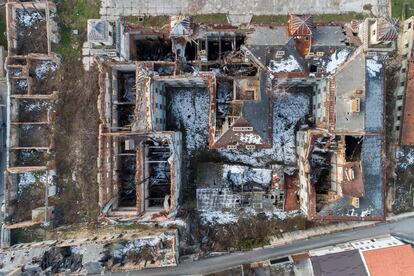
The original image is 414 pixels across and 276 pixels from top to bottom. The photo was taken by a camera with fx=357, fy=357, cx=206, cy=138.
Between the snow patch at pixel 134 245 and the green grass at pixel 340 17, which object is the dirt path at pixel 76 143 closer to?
the snow patch at pixel 134 245

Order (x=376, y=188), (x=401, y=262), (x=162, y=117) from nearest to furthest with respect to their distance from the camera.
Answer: (x=376, y=188), (x=401, y=262), (x=162, y=117)

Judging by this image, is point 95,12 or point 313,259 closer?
point 313,259

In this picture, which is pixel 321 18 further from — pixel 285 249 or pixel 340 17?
pixel 285 249

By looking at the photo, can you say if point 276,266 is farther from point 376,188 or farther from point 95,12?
point 95,12

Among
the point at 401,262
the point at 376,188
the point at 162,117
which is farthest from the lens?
the point at 162,117

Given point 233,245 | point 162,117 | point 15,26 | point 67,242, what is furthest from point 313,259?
point 15,26
